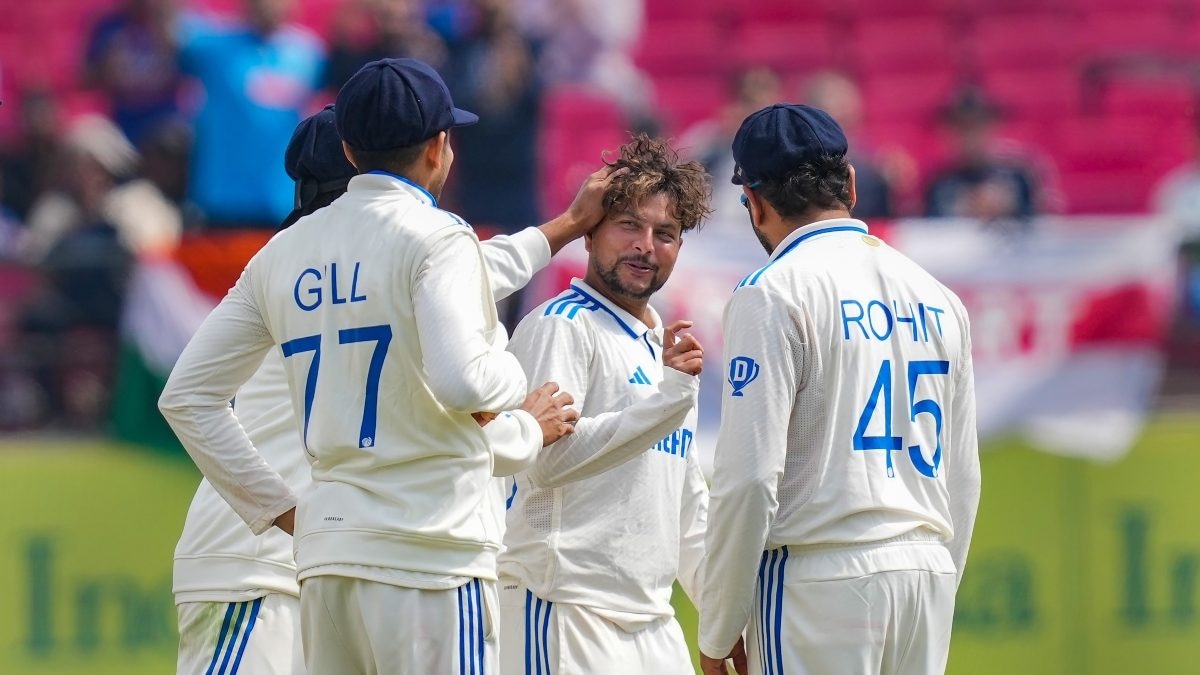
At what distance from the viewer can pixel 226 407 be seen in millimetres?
3846

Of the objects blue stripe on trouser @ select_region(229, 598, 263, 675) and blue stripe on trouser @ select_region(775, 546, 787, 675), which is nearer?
blue stripe on trouser @ select_region(775, 546, 787, 675)

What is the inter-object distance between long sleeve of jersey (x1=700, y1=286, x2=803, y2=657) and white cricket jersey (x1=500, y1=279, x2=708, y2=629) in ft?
1.89

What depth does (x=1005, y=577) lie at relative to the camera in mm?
7918

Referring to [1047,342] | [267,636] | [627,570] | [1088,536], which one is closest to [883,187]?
[1047,342]

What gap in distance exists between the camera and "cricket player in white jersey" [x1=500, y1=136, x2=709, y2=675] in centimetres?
432

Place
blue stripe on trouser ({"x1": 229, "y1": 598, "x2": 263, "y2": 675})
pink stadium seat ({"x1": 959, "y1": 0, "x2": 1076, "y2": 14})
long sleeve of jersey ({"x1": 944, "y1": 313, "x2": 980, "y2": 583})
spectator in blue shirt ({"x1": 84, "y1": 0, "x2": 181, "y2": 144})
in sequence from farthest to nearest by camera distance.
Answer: pink stadium seat ({"x1": 959, "y1": 0, "x2": 1076, "y2": 14}), spectator in blue shirt ({"x1": 84, "y1": 0, "x2": 181, "y2": 144}), blue stripe on trouser ({"x1": 229, "y1": 598, "x2": 263, "y2": 675}), long sleeve of jersey ({"x1": 944, "y1": 313, "x2": 980, "y2": 583})

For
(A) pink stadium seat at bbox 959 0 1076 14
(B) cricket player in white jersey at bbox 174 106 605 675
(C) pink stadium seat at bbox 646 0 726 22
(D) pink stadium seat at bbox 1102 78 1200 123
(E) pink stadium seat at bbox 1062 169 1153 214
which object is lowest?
(B) cricket player in white jersey at bbox 174 106 605 675

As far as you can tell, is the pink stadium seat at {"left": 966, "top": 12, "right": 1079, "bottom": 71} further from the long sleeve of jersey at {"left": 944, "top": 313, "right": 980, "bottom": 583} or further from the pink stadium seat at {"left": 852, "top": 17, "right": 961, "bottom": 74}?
the long sleeve of jersey at {"left": 944, "top": 313, "right": 980, "bottom": 583}

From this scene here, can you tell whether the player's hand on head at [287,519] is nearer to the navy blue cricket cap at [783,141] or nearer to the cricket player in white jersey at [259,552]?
the cricket player in white jersey at [259,552]

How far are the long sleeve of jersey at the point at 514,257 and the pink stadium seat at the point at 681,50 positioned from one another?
722 centimetres

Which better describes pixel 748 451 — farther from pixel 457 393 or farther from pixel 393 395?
pixel 393 395

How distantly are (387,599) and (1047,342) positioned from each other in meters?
5.40

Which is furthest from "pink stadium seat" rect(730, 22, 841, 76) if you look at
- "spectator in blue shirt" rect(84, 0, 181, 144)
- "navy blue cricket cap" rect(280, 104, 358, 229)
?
"navy blue cricket cap" rect(280, 104, 358, 229)

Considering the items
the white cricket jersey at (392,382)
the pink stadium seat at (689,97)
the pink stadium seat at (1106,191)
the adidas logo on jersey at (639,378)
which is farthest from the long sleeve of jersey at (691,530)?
the pink stadium seat at (689,97)
